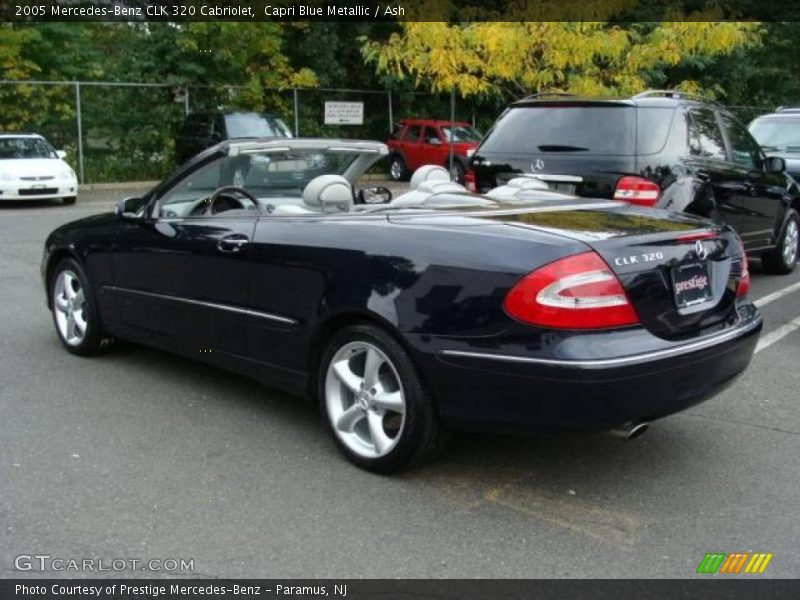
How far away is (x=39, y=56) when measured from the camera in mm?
23922

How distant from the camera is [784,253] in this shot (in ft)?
31.6

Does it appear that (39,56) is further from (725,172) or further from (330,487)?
(330,487)

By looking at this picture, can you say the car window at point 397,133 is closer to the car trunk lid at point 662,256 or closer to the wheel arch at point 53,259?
the wheel arch at point 53,259

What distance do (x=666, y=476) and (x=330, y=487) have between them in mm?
1520

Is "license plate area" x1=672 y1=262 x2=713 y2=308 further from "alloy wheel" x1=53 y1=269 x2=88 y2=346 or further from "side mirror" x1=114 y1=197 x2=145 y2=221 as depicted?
"alloy wheel" x1=53 y1=269 x2=88 y2=346

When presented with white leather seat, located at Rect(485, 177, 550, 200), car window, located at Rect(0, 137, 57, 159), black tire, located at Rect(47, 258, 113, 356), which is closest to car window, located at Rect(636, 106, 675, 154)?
white leather seat, located at Rect(485, 177, 550, 200)

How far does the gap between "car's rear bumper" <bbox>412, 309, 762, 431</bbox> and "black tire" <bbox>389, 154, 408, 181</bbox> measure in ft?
72.8

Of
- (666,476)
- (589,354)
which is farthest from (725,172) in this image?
(589,354)

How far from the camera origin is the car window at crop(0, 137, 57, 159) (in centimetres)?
1691

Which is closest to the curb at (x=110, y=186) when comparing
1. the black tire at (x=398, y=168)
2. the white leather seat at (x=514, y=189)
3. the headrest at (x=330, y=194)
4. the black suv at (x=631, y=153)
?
the black tire at (x=398, y=168)

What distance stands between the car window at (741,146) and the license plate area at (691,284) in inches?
194

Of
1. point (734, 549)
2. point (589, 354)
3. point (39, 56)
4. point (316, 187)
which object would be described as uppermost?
point (39, 56)

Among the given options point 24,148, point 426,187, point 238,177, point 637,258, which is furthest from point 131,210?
point 24,148
